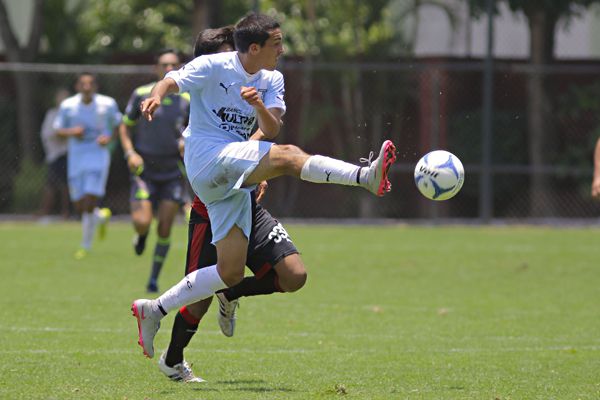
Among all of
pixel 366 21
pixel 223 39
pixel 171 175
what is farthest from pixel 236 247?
pixel 366 21

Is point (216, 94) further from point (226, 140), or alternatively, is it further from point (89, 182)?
point (89, 182)

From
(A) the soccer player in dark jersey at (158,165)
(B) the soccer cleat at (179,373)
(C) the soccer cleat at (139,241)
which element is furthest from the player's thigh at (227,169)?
(C) the soccer cleat at (139,241)

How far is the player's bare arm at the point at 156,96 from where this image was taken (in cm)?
647

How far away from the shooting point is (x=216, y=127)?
22.6ft

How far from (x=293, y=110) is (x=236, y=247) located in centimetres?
1418

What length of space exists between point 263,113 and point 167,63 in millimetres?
5073

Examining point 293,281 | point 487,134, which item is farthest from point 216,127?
point 487,134

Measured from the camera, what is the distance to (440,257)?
1556cm

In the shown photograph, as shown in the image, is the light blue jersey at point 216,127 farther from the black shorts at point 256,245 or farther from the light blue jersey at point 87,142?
the light blue jersey at point 87,142

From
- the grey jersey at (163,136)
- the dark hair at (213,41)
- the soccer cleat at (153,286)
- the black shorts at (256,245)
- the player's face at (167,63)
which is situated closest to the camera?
the black shorts at (256,245)

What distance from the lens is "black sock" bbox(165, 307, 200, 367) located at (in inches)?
278

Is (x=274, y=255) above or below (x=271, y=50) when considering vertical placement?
below

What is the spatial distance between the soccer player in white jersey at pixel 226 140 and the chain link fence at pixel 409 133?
43.9ft

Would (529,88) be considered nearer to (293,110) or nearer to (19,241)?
(293,110)
